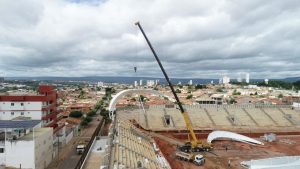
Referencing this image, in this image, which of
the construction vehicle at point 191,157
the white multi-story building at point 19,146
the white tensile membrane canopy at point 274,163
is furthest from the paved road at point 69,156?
the white tensile membrane canopy at point 274,163

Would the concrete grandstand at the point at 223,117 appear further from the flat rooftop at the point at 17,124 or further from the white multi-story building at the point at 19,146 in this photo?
the white multi-story building at the point at 19,146

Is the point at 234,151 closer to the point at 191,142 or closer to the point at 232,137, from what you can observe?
the point at 232,137

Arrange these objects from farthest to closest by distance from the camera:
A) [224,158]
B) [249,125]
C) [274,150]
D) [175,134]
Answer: [249,125]
[175,134]
[274,150]
[224,158]

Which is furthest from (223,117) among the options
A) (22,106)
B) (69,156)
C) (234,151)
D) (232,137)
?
(22,106)

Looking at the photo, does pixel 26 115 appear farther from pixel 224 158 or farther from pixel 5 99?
pixel 224 158

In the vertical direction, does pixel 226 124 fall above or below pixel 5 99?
below

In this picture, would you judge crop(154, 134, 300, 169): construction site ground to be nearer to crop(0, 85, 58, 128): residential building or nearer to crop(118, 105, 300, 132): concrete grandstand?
crop(118, 105, 300, 132): concrete grandstand

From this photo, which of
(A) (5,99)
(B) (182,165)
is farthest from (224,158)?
(A) (5,99)

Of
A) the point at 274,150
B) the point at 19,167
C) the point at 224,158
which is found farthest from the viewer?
the point at 274,150
